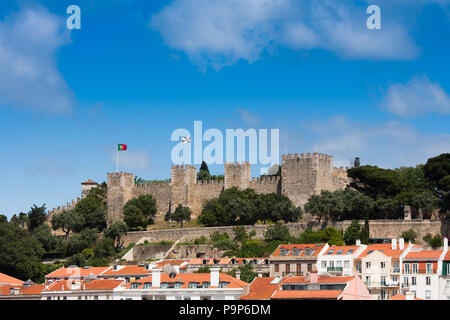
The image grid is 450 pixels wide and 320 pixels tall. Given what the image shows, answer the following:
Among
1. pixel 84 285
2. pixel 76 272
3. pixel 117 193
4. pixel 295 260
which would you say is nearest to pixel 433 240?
pixel 295 260

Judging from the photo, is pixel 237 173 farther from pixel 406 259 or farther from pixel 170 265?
pixel 406 259

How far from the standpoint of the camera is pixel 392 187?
5575cm

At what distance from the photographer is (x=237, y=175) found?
63.5 m

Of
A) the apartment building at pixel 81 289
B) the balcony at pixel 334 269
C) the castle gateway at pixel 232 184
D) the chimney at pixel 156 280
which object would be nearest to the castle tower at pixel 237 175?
the castle gateway at pixel 232 184

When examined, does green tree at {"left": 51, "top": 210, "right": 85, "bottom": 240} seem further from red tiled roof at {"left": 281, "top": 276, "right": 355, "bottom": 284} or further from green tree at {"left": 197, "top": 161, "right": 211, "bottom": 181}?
red tiled roof at {"left": 281, "top": 276, "right": 355, "bottom": 284}

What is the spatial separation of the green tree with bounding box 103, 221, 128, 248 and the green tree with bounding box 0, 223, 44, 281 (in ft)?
18.7

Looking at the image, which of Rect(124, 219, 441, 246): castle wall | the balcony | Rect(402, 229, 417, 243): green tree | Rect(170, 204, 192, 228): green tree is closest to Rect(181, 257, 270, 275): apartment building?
the balcony

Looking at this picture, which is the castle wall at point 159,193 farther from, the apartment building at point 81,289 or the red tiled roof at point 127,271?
the apartment building at point 81,289

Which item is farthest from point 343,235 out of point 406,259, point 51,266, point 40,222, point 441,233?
point 40,222

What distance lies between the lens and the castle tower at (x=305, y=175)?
5847 centimetres

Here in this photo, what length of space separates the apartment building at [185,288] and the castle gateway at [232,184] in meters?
19.9

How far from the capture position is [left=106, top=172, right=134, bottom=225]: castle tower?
67.1m

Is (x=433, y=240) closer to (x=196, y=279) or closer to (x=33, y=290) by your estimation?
(x=196, y=279)

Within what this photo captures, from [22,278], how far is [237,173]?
17.4m
